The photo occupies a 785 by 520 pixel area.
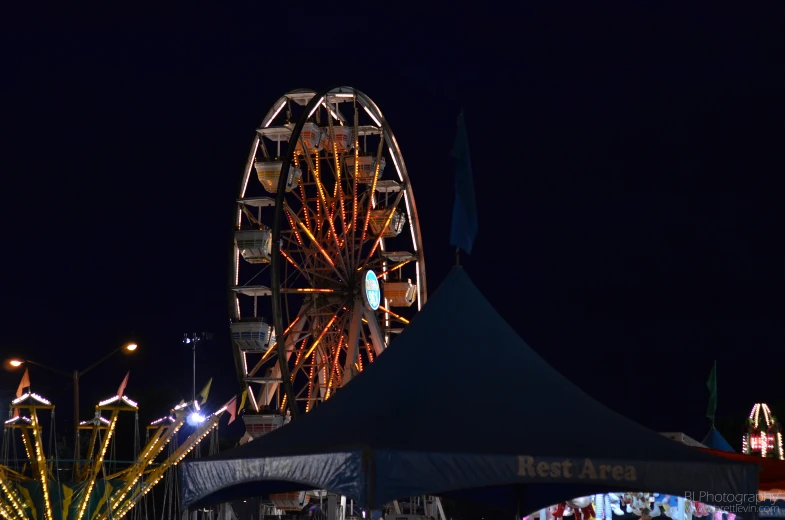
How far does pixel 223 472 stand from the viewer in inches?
335

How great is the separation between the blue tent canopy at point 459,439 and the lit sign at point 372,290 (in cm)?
1709

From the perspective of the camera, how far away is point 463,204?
32.2 ft

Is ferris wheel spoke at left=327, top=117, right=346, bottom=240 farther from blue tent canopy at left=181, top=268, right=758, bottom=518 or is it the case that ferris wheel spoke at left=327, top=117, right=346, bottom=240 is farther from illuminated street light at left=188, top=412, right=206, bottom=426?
blue tent canopy at left=181, top=268, right=758, bottom=518

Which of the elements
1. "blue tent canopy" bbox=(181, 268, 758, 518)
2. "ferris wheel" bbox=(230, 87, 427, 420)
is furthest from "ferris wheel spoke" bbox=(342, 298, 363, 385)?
"blue tent canopy" bbox=(181, 268, 758, 518)

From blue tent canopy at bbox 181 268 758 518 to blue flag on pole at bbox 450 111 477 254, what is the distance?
1.93 feet

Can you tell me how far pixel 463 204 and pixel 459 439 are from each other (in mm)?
2640

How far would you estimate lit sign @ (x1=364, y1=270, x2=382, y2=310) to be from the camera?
2700cm

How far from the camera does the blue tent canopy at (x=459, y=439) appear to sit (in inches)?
299

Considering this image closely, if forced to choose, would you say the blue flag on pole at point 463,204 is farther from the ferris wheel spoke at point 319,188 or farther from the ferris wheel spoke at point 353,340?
the ferris wheel spoke at point 319,188

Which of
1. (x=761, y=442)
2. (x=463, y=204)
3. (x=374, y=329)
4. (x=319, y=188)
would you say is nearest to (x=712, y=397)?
(x=761, y=442)

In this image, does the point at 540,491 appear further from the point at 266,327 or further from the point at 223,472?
the point at 266,327

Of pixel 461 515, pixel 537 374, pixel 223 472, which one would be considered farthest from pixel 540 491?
pixel 461 515

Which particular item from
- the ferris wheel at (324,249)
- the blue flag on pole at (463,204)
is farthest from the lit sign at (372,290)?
the blue flag on pole at (463,204)

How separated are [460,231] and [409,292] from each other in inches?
769
